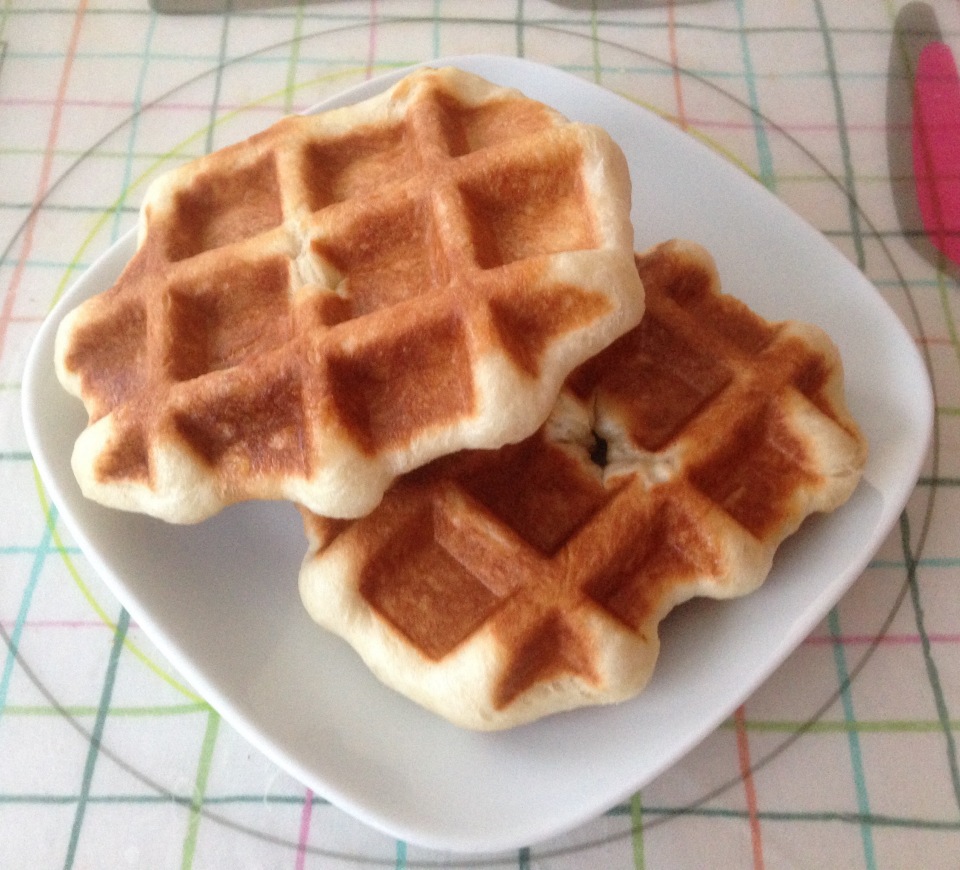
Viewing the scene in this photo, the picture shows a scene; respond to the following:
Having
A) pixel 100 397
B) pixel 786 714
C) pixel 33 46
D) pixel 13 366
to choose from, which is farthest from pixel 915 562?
pixel 33 46

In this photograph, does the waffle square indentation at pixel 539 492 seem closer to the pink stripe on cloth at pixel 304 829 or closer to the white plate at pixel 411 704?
the white plate at pixel 411 704

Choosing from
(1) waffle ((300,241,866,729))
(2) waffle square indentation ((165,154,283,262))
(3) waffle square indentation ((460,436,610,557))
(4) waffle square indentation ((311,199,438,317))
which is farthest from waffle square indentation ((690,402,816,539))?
(2) waffle square indentation ((165,154,283,262))

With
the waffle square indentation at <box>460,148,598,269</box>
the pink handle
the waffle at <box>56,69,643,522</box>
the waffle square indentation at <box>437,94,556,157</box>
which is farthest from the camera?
the pink handle

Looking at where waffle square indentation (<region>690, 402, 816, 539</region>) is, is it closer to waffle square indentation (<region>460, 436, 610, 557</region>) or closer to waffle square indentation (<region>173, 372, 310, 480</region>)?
waffle square indentation (<region>460, 436, 610, 557</region>)

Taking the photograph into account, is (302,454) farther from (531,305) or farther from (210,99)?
(210,99)

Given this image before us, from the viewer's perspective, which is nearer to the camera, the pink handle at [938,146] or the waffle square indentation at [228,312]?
the waffle square indentation at [228,312]

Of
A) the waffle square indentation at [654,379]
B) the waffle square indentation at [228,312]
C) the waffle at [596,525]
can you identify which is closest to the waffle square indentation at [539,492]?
the waffle at [596,525]
